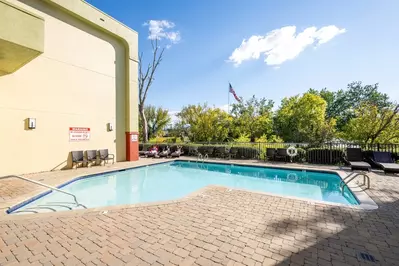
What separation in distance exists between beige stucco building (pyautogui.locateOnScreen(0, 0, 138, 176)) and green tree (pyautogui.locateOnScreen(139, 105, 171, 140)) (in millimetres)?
17542

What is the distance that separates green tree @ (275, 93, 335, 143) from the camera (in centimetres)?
2209

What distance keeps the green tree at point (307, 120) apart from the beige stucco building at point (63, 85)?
1967 cm

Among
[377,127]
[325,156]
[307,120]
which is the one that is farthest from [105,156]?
[307,120]

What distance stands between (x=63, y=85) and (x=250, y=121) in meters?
18.6

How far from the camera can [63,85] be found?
9.67m

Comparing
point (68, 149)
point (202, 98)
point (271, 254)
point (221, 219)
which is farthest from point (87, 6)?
point (202, 98)

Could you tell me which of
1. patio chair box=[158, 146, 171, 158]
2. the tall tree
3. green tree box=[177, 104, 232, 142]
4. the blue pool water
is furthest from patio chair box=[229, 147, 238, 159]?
the tall tree

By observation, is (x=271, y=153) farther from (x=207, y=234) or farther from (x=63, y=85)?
(x=63, y=85)

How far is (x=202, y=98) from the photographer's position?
85.7ft

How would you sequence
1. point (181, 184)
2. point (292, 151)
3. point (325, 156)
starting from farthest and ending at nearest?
point (292, 151)
point (325, 156)
point (181, 184)

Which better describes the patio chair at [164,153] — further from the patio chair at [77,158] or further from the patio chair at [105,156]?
the patio chair at [77,158]

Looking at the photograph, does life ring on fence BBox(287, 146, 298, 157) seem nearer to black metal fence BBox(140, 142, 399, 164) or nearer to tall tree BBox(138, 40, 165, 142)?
black metal fence BBox(140, 142, 399, 164)

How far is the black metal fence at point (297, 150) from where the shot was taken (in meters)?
10.1

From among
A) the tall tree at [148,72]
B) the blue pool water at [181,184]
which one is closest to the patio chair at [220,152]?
the blue pool water at [181,184]
